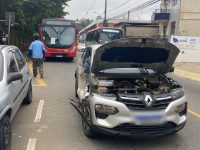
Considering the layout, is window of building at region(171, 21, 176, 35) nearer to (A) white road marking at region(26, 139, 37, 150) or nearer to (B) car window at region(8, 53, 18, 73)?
(B) car window at region(8, 53, 18, 73)

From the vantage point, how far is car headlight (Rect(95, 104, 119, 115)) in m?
5.88

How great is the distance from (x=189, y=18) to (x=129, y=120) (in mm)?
36653

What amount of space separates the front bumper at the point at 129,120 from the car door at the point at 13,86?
4.44ft

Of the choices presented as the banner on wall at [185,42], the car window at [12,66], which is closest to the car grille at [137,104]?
the car window at [12,66]

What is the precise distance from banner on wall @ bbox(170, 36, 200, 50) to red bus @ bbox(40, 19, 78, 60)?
23.2 feet

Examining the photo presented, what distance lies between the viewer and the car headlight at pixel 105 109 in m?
5.88

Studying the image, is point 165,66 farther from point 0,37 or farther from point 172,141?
point 0,37

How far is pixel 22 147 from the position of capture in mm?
5949

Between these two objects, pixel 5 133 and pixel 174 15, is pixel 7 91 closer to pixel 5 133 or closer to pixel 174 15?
pixel 5 133

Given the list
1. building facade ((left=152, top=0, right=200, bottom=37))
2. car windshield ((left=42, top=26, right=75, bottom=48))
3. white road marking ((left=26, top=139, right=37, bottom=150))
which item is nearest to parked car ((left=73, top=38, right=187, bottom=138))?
white road marking ((left=26, top=139, right=37, bottom=150))

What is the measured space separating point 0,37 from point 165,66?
64.4 feet

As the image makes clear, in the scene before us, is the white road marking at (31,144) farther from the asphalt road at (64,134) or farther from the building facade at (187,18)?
the building facade at (187,18)

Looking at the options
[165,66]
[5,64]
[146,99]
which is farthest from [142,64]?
[5,64]

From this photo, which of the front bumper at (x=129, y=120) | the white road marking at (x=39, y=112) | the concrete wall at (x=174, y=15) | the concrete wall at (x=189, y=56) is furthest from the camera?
the concrete wall at (x=174, y=15)
